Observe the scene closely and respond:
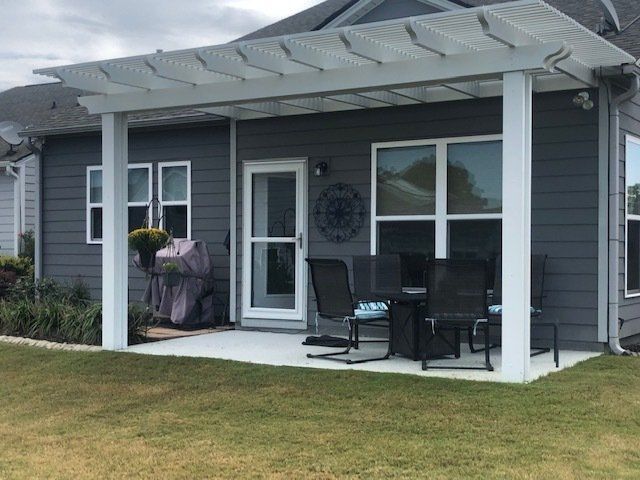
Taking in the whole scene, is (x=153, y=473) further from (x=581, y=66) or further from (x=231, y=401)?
(x=581, y=66)

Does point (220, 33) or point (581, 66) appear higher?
point (220, 33)

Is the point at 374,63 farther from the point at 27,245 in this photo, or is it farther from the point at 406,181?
the point at 27,245

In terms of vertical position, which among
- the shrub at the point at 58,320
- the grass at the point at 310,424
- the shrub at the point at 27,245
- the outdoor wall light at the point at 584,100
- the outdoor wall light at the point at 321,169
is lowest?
the grass at the point at 310,424

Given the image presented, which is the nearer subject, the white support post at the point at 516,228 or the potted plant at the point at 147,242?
the white support post at the point at 516,228

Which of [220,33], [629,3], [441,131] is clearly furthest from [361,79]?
[220,33]

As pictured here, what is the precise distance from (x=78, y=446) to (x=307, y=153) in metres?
4.95

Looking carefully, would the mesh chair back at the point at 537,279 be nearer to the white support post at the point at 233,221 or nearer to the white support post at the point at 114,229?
the white support post at the point at 233,221

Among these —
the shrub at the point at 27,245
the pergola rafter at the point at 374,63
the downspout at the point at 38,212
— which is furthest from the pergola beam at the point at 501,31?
the shrub at the point at 27,245

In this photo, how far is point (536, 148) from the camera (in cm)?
754

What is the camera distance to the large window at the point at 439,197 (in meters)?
7.81

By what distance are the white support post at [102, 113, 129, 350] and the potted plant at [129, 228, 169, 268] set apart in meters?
1.80

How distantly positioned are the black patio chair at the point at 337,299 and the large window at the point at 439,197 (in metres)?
1.29

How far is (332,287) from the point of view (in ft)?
22.9

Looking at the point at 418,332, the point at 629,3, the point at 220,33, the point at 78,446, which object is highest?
the point at 220,33
